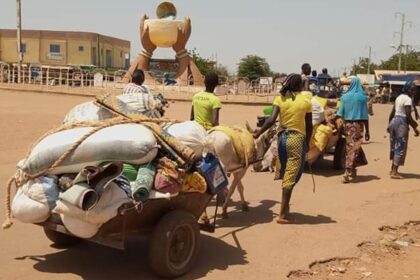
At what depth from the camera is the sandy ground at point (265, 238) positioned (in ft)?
15.5

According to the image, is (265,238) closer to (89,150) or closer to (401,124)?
(89,150)

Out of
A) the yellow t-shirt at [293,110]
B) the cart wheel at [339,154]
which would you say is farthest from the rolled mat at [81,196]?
the cart wheel at [339,154]

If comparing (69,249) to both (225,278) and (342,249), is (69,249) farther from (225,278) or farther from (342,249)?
(342,249)

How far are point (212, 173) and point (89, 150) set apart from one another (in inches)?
47.4

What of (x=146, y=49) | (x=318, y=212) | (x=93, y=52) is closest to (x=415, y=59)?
(x=93, y=52)

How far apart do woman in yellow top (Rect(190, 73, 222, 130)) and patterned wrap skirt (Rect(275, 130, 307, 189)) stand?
0.84m

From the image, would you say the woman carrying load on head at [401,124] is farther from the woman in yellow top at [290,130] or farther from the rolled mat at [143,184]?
the rolled mat at [143,184]

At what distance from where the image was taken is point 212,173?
4832 mm

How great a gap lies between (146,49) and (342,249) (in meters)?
39.7

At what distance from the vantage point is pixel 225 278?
4586 mm

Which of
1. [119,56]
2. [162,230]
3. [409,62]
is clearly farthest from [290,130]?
[409,62]

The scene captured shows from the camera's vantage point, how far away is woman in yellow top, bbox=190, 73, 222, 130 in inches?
253

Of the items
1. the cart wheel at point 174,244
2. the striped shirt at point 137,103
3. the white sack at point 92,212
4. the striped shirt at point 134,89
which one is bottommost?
the cart wheel at point 174,244

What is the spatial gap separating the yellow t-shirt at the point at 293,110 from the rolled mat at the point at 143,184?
247 cm
